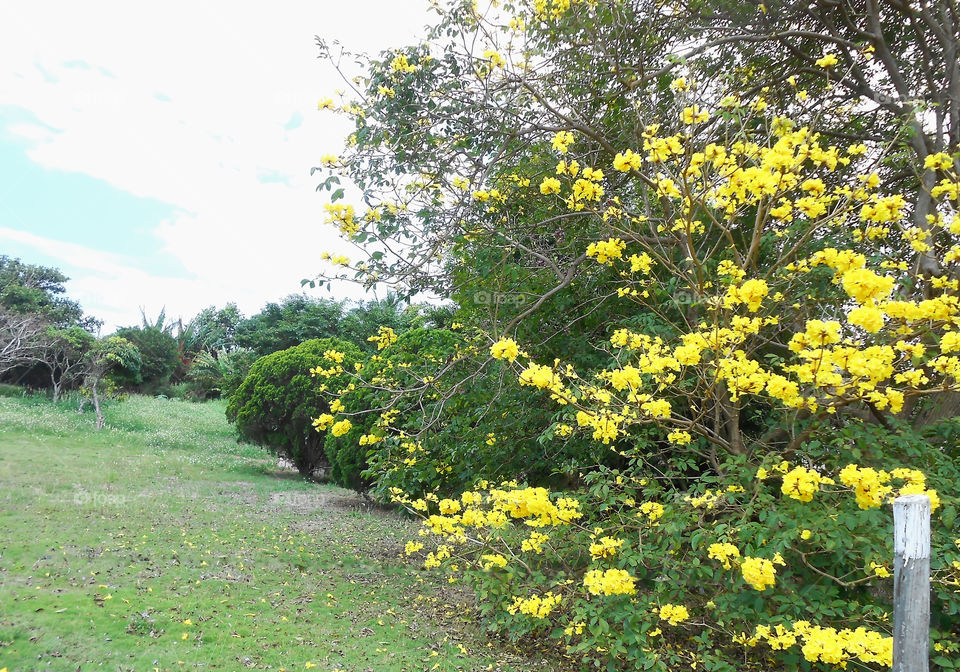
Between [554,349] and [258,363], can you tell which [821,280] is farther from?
[258,363]

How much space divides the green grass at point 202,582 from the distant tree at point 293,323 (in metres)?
11.0

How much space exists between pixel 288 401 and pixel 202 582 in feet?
18.6

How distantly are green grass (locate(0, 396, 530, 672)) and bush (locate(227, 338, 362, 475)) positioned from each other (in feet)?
3.97

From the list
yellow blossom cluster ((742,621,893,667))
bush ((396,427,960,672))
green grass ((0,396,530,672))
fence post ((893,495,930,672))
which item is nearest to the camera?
fence post ((893,495,930,672))

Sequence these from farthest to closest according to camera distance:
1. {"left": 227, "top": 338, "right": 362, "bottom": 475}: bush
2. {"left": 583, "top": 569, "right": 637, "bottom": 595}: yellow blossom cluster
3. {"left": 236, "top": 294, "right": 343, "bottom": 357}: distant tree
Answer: {"left": 236, "top": 294, "right": 343, "bottom": 357}: distant tree < {"left": 227, "top": 338, "right": 362, "bottom": 475}: bush < {"left": 583, "top": 569, "right": 637, "bottom": 595}: yellow blossom cluster

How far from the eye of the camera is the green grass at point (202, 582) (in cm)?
320

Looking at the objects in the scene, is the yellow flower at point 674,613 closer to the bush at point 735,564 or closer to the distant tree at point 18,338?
the bush at point 735,564

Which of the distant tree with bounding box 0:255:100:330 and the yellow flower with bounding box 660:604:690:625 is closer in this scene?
the yellow flower with bounding box 660:604:690:625

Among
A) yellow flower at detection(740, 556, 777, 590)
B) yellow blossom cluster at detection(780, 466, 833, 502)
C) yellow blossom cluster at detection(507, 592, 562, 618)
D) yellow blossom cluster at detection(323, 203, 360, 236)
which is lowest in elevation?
yellow blossom cluster at detection(507, 592, 562, 618)

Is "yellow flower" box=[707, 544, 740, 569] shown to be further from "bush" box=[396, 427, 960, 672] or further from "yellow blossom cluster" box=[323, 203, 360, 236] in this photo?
"yellow blossom cluster" box=[323, 203, 360, 236]

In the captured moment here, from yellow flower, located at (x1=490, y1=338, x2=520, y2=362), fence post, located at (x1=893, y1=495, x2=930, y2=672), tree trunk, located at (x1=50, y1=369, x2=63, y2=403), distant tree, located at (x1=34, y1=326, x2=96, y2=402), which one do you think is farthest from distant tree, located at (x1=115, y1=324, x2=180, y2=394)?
fence post, located at (x1=893, y1=495, x2=930, y2=672)

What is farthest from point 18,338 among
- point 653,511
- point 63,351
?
point 653,511

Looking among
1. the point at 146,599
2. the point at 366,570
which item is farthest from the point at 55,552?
the point at 366,570

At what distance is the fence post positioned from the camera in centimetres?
165
